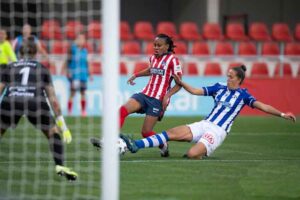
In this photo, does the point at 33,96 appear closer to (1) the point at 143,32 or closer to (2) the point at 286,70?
(2) the point at 286,70

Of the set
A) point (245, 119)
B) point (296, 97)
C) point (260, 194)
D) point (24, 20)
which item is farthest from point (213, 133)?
point (24, 20)

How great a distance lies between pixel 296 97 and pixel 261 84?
3.29 feet

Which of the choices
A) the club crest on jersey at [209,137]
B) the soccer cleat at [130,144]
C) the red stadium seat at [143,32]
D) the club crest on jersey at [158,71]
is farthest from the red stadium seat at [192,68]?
the soccer cleat at [130,144]

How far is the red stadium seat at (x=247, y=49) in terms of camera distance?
25.9 metres

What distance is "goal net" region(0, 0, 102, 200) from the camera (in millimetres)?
9279

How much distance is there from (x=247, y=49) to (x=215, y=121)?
14424 mm

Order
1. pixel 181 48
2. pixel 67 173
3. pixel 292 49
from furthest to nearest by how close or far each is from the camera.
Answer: pixel 292 49, pixel 181 48, pixel 67 173

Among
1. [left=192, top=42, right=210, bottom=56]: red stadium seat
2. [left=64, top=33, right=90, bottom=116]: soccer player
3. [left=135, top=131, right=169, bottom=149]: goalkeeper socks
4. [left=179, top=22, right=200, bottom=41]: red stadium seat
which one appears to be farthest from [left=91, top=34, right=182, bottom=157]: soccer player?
[left=179, top=22, right=200, bottom=41]: red stadium seat

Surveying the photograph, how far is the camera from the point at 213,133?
1162 centimetres

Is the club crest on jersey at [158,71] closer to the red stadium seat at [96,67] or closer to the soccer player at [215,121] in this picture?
the soccer player at [215,121]

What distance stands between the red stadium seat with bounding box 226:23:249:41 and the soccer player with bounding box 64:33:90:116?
271 inches

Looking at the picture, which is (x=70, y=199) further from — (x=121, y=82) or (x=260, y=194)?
(x=121, y=82)

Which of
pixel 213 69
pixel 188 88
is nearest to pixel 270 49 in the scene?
pixel 213 69

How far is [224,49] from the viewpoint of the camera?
25547 mm
